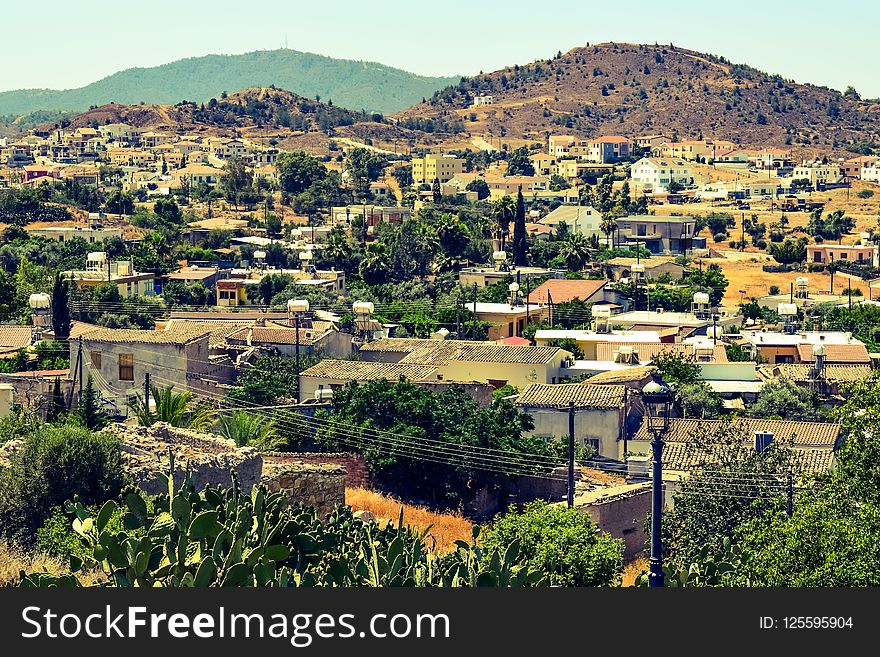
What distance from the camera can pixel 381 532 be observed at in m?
17.7

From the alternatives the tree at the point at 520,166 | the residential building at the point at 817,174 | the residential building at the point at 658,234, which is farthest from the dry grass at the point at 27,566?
the tree at the point at 520,166

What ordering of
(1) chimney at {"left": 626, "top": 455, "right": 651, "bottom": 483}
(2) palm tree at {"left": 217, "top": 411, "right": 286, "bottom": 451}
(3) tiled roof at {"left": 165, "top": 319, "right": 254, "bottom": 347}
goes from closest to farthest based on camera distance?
(2) palm tree at {"left": 217, "top": 411, "right": 286, "bottom": 451} < (1) chimney at {"left": 626, "top": 455, "right": 651, "bottom": 483} < (3) tiled roof at {"left": 165, "top": 319, "right": 254, "bottom": 347}

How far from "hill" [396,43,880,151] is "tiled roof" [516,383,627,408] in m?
A: 133

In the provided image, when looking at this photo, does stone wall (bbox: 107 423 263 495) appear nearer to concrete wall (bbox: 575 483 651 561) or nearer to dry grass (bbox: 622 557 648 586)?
dry grass (bbox: 622 557 648 586)

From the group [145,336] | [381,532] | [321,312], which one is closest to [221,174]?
[321,312]

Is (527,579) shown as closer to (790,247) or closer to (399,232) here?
(399,232)

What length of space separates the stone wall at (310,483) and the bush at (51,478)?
220 centimetres

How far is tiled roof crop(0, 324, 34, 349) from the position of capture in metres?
43.8

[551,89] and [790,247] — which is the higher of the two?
[551,89]

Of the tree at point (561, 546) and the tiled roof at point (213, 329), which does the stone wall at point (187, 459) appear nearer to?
the tree at point (561, 546)

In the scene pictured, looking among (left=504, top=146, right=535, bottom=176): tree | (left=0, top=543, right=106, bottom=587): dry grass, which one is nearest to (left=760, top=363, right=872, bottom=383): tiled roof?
(left=0, top=543, right=106, bottom=587): dry grass

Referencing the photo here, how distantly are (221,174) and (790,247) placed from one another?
158 feet

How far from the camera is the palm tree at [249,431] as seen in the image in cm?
2720

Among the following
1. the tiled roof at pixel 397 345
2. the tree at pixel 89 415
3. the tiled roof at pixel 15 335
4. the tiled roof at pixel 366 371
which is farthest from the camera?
the tiled roof at pixel 15 335
